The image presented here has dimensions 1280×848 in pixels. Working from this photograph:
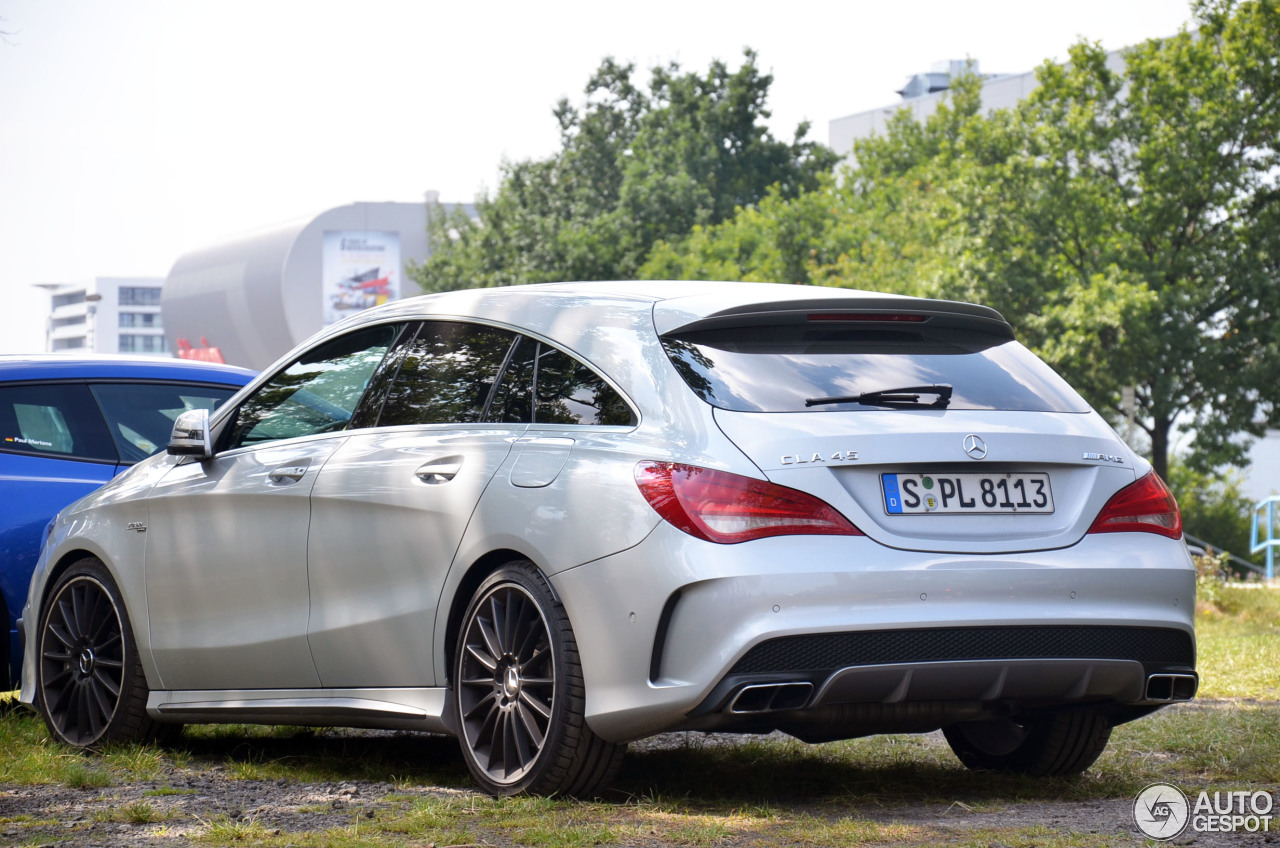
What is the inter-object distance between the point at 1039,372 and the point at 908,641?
1.17 metres

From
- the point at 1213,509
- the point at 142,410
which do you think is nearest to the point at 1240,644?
the point at 142,410

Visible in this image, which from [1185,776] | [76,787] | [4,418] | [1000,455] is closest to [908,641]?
[1000,455]

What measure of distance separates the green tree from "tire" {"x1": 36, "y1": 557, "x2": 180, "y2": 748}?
50024 mm

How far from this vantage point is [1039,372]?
5035 mm

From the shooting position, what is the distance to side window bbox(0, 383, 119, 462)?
24.1 ft

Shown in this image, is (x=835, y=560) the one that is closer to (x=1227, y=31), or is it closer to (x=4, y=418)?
(x=4, y=418)

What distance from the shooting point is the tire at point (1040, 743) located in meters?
5.32

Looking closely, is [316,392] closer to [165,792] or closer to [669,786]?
[165,792]

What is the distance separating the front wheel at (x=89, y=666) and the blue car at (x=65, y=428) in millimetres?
551

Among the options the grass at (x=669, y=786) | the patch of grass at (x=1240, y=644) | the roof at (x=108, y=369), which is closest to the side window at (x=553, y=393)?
the grass at (x=669, y=786)

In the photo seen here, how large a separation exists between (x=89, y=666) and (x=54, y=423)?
1.45 metres

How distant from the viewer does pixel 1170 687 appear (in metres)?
4.73

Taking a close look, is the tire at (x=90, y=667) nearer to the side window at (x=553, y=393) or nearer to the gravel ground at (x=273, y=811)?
the gravel ground at (x=273, y=811)

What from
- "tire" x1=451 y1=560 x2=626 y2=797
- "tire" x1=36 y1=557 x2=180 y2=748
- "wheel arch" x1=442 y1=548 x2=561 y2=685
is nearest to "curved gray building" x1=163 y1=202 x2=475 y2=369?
"tire" x1=36 y1=557 x2=180 y2=748
